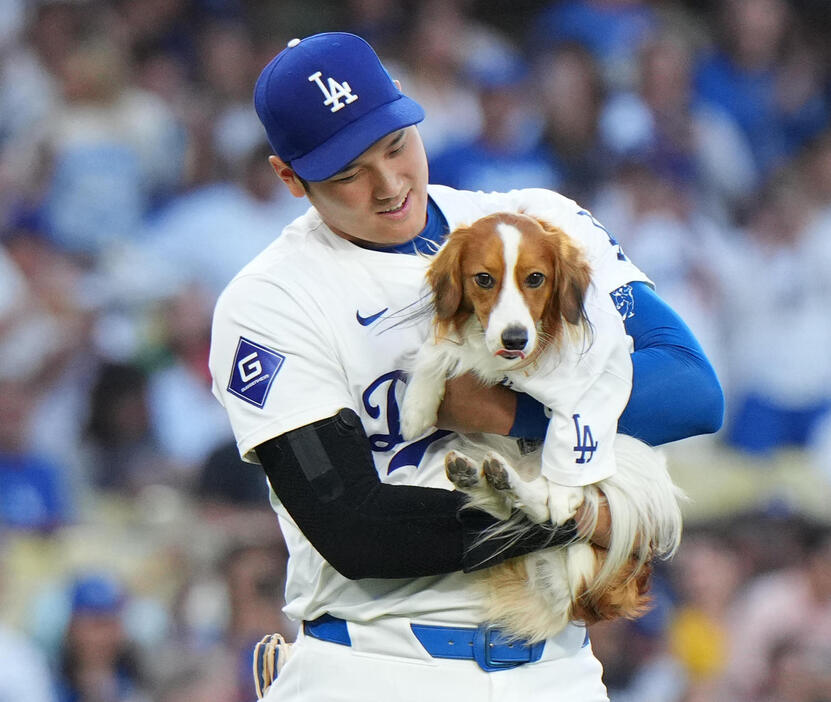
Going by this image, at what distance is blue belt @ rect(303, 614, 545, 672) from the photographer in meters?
2.11

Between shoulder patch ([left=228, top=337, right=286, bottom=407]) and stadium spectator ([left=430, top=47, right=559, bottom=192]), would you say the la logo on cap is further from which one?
stadium spectator ([left=430, top=47, right=559, bottom=192])

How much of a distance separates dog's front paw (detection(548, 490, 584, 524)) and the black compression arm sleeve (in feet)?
0.08

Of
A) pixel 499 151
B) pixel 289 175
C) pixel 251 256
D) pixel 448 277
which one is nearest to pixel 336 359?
pixel 448 277

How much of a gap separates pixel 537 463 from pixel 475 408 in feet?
0.47

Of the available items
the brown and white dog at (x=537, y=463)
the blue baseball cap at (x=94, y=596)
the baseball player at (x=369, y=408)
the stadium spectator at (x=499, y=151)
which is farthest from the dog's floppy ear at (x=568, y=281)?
the stadium spectator at (x=499, y=151)

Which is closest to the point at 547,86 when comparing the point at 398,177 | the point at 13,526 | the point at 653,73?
the point at 653,73

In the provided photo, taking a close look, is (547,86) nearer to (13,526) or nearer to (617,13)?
(617,13)

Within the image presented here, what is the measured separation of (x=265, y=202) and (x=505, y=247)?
4047mm

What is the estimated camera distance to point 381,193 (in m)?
2.18

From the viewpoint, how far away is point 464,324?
7.25 feet

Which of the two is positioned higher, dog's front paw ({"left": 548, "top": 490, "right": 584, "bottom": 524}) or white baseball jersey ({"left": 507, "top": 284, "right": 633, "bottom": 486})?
white baseball jersey ({"left": 507, "top": 284, "right": 633, "bottom": 486})

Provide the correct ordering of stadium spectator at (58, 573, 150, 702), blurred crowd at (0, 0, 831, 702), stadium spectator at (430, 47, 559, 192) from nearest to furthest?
stadium spectator at (58, 573, 150, 702)
blurred crowd at (0, 0, 831, 702)
stadium spectator at (430, 47, 559, 192)

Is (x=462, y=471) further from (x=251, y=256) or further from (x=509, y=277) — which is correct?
(x=251, y=256)

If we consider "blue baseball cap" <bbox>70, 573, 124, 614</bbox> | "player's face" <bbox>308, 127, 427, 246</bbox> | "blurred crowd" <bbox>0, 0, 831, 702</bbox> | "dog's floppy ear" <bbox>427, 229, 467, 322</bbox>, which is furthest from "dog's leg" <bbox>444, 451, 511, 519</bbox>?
"blue baseball cap" <bbox>70, 573, 124, 614</bbox>
